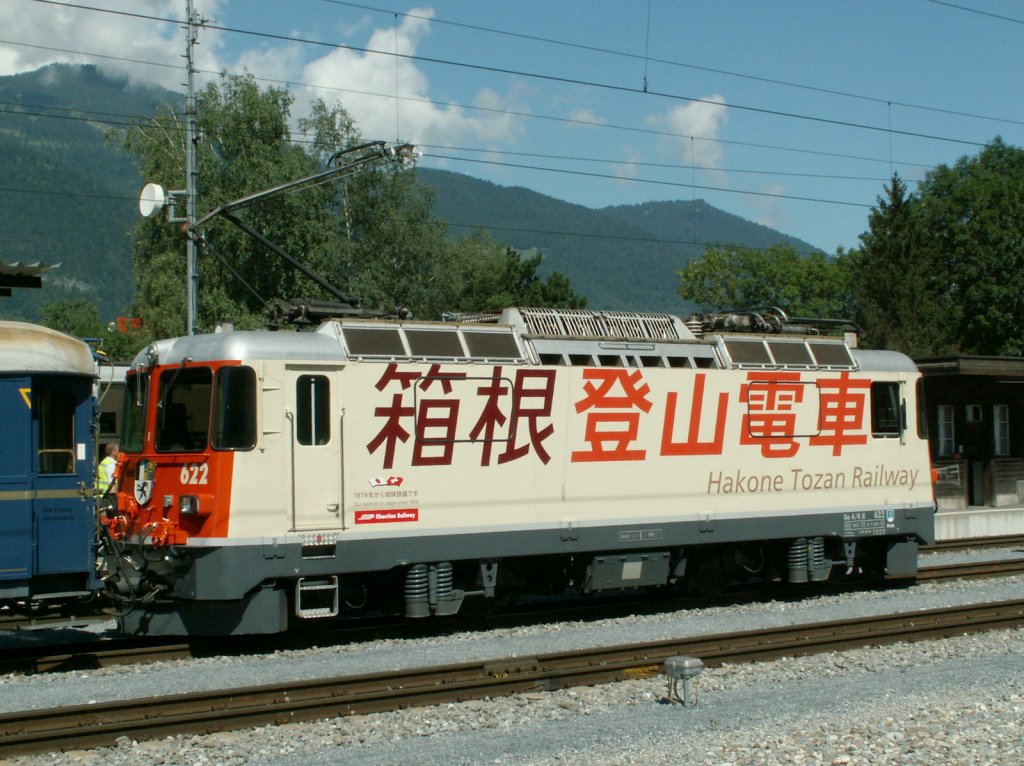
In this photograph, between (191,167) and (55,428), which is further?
(191,167)

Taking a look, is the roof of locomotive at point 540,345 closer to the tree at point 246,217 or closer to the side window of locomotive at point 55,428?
the side window of locomotive at point 55,428

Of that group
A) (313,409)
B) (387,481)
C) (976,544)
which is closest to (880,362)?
(976,544)

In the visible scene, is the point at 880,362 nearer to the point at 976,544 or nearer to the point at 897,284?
the point at 976,544

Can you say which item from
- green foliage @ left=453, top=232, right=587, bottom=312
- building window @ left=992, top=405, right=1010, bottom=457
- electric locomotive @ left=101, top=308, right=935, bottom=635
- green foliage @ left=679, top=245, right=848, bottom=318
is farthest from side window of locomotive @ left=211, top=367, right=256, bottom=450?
green foliage @ left=679, top=245, right=848, bottom=318

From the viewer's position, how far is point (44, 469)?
11680 mm

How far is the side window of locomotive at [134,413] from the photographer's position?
12422 mm

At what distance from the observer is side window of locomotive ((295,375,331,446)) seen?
11.9 meters

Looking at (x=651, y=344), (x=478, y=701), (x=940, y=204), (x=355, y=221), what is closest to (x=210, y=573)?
(x=478, y=701)

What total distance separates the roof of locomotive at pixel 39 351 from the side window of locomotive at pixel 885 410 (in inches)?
417

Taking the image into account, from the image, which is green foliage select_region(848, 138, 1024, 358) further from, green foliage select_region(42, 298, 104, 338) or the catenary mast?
green foliage select_region(42, 298, 104, 338)

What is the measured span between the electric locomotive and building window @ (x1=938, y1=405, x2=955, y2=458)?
529 inches

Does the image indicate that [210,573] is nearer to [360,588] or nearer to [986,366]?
[360,588]

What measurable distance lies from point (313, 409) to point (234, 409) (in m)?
0.82

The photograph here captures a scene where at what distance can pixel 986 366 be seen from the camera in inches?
1060
